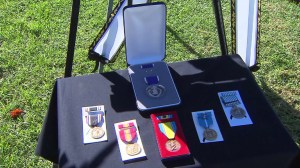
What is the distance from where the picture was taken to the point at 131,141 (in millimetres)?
1519

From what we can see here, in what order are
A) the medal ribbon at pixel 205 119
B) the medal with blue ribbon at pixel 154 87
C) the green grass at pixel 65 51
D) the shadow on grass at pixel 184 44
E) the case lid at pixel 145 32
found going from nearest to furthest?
the medal ribbon at pixel 205 119 → the medal with blue ribbon at pixel 154 87 → the case lid at pixel 145 32 → the green grass at pixel 65 51 → the shadow on grass at pixel 184 44

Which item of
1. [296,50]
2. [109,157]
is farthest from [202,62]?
[296,50]

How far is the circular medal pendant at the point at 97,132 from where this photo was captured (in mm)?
1544

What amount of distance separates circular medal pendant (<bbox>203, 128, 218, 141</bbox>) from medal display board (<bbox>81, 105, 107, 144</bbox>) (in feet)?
1.27

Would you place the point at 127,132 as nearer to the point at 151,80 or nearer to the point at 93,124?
the point at 93,124

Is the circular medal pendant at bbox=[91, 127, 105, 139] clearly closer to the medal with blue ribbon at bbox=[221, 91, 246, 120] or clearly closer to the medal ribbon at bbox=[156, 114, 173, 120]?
the medal ribbon at bbox=[156, 114, 173, 120]

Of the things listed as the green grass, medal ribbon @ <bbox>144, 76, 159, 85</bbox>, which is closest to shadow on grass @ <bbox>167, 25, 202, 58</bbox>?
the green grass

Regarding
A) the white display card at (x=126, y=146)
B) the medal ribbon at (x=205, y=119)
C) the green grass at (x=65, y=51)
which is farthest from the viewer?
the green grass at (x=65, y=51)

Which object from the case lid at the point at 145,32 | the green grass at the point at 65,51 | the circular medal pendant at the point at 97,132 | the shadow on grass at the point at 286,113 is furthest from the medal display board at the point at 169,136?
the shadow on grass at the point at 286,113

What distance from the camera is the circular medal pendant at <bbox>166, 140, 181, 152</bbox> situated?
4.88 ft

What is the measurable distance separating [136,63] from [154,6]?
28cm

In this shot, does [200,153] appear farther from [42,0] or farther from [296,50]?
[42,0]

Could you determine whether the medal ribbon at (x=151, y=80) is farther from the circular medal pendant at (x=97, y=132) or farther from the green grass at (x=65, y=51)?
the green grass at (x=65, y=51)

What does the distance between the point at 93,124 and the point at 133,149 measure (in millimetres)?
202
